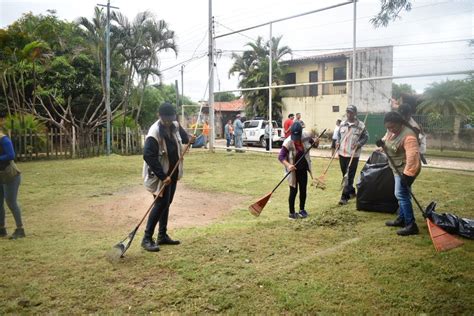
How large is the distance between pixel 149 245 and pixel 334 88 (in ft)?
79.0

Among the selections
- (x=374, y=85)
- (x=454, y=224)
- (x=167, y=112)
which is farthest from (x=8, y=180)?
(x=374, y=85)

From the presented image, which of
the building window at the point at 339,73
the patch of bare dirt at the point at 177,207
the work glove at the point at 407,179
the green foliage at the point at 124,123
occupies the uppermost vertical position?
the building window at the point at 339,73

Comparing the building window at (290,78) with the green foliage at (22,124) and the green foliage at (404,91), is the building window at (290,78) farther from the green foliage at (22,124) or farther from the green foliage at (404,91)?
the green foliage at (22,124)

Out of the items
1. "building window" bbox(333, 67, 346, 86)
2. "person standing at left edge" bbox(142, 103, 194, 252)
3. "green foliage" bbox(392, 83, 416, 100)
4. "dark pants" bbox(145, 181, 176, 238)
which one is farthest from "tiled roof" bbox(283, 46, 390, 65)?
"dark pants" bbox(145, 181, 176, 238)

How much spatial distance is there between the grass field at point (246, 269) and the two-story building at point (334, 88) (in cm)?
1682

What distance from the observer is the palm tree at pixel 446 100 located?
18.3 metres

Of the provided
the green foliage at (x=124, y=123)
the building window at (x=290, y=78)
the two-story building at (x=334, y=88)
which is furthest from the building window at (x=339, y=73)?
the green foliage at (x=124, y=123)

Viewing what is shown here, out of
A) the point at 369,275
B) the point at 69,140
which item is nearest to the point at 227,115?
the point at 69,140

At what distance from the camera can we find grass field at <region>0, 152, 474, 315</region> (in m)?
3.45

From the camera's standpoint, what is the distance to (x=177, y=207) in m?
7.66

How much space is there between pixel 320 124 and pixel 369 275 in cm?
2398

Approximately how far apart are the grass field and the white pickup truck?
16.7 meters

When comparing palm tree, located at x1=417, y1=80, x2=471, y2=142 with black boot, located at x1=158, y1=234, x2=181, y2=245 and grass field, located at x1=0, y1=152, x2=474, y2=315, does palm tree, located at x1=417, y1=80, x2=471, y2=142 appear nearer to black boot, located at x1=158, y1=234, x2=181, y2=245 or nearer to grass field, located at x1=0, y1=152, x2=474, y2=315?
grass field, located at x1=0, y1=152, x2=474, y2=315

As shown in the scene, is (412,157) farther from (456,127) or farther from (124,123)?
(124,123)
